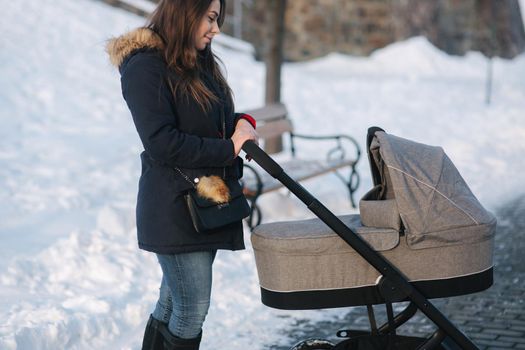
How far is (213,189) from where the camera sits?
3412 mm

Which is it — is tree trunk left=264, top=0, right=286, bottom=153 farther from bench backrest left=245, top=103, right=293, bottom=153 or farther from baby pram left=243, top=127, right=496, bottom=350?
baby pram left=243, top=127, right=496, bottom=350

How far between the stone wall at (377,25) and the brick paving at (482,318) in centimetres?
1302

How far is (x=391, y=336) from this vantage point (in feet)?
11.9

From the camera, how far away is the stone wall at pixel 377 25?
19.3 metres

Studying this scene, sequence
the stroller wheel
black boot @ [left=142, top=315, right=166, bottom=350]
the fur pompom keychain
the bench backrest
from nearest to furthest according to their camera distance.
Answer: the fur pompom keychain, black boot @ [left=142, top=315, right=166, bottom=350], the stroller wheel, the bench backrest

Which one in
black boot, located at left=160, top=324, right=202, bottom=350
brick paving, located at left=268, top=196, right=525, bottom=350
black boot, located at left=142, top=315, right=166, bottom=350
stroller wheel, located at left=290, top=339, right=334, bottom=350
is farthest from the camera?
brick paving, located at left=268, top=196, right=525, bottom=350

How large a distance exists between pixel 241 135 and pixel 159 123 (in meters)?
0.33

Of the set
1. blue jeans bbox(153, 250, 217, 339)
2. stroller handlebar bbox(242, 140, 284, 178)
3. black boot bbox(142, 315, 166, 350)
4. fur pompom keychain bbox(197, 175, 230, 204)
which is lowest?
black boot bbox(142, 315, 166, 350)

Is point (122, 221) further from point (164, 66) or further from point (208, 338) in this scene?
point (164, 66)

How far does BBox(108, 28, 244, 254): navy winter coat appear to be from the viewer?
3.30 metres

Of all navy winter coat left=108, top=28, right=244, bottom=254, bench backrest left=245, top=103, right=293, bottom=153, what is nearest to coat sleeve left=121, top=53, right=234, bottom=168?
navy winter coat left=108, top=28, right=244, bottom=254

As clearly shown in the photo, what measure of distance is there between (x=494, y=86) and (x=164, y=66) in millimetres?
15005

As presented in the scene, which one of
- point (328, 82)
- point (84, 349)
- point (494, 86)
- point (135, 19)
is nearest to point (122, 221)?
point (84, 349)

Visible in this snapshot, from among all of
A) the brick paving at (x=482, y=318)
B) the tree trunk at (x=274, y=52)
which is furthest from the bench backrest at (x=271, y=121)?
the brick paving at (x=482, y=318)
